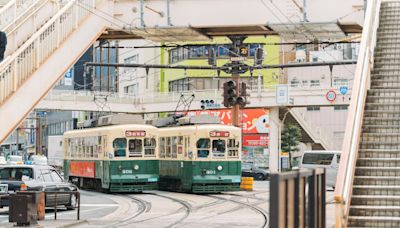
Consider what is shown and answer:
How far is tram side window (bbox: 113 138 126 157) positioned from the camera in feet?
97.1

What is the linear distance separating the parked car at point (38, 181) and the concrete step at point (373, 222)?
38.8 ft

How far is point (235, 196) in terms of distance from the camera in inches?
1127

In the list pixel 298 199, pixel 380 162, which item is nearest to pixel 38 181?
pixel 380 162

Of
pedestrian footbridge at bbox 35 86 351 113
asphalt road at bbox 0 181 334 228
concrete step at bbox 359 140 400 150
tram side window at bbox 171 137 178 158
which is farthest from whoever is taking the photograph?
pedestrian footbridge at bbox 35 86 351 113

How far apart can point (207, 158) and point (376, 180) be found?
17.5m

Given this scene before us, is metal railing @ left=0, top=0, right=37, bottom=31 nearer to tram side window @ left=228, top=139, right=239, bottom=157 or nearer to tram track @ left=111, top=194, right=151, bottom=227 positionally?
tram track @ left=111, top=194, right=151, bottom=227

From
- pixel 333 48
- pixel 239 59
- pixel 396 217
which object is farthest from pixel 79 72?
pixel 396 217

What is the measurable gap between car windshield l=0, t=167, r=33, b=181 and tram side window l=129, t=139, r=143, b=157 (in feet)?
23.9

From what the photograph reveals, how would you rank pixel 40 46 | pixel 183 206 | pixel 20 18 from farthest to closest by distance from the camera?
pixel 183 206
pixel 20 18
pixel 40 46

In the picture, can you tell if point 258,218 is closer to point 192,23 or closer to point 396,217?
point 192,23

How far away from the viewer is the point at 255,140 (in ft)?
206

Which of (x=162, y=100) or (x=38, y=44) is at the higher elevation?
(x=162, y=100)

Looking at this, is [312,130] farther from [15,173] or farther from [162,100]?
[15,173]

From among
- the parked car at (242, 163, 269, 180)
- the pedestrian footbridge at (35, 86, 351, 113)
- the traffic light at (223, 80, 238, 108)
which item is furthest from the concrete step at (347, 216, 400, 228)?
the parked car at (242, 163, 269, 180)
